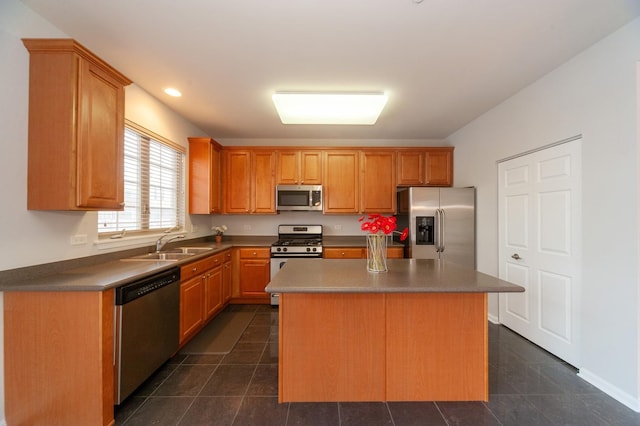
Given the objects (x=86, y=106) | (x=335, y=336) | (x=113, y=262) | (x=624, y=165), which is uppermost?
(x=86, y=106)

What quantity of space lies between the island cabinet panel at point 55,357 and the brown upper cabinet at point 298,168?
120 inches

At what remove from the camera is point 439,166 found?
432cm

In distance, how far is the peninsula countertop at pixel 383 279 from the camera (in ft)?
5.34

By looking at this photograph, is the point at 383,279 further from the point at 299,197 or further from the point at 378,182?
the point at 378,182

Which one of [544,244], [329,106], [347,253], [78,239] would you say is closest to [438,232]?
[544,244]

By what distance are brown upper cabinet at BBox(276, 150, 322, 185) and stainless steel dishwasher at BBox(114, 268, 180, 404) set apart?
91.4 inches

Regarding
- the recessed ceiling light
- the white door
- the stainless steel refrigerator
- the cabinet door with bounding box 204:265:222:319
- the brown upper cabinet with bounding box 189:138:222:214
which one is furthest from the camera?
the brown upper cabinet with bounding box 189:138:222:214

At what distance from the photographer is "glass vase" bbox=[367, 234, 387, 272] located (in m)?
2.02

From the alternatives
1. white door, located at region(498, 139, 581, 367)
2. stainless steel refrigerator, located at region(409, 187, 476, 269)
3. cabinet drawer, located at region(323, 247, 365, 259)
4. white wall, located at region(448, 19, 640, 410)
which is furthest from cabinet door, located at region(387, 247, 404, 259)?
white wall, located at region(448, 19, 640, 410)

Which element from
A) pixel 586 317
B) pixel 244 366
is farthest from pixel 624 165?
pixel 244 366

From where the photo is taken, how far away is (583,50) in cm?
217

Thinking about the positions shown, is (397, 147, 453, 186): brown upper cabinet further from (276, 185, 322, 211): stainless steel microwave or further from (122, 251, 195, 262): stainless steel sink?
(122, 251, 195, 262): stainless steel sink

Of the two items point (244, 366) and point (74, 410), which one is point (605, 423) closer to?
point (244, 366)

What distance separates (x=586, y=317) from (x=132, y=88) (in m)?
4.72
